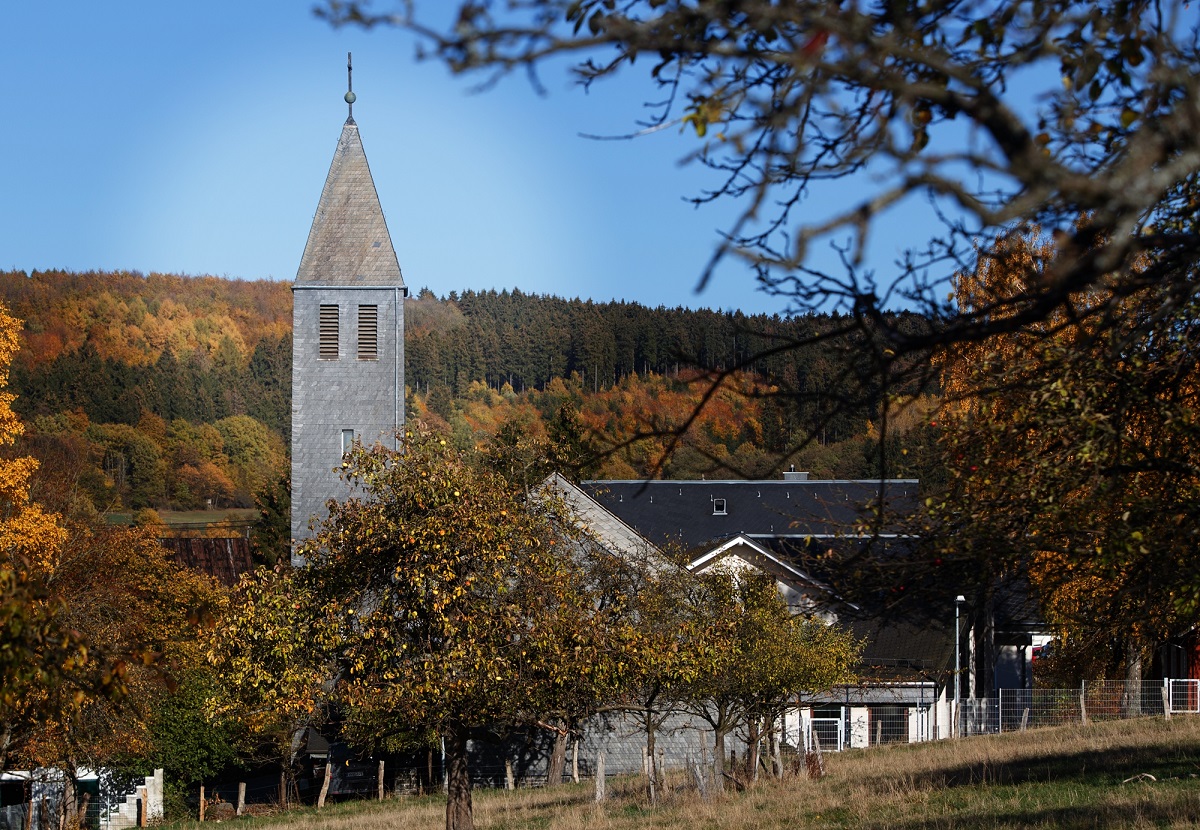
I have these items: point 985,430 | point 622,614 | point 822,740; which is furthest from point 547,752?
point 985,430

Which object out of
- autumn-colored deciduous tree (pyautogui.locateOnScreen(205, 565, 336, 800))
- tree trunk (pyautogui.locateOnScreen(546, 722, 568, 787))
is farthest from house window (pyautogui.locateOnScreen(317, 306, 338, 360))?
autumn-colored deciduous tree (pyautogui.locateOnScreen(205, 565, 336, 800))

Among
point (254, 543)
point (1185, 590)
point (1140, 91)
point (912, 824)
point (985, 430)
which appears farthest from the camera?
point (254, 543)

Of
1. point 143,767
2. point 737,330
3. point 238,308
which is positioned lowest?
point 143,767

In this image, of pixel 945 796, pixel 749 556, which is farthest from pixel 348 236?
pixel 945 796

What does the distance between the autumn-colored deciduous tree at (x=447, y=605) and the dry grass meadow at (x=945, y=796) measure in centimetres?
202

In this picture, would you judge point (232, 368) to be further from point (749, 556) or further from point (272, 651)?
point (272, 651)

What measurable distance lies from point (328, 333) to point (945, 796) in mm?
35064

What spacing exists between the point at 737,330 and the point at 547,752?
31357mm

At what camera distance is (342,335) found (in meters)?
48.0

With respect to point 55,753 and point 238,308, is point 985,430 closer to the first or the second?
point 55,753

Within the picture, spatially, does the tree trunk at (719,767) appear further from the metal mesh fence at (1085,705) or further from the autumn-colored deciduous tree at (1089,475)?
the autumn-colored deciduous tree at (1089,475)

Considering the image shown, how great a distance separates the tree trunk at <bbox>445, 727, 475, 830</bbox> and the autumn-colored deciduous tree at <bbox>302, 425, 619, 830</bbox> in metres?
0.02

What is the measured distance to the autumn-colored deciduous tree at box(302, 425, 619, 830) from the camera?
1817 cm

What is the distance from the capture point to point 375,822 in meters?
23.9
